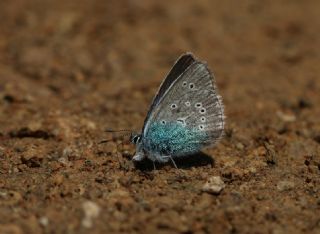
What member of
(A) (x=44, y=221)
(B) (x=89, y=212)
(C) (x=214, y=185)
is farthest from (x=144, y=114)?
(A) (x=44, y=221)

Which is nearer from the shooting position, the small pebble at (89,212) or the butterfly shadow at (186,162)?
the small pebble at (89,212)

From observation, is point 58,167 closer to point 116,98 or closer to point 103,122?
point 103,122

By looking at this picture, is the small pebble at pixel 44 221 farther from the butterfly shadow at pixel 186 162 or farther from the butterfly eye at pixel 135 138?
the butterfly eye at pixel 135 138

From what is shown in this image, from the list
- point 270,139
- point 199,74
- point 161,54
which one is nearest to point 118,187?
point 199,74

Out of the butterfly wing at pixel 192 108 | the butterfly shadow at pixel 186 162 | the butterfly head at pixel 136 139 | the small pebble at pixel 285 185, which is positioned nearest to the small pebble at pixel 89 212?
the butterfly shadow at pixel 186 162

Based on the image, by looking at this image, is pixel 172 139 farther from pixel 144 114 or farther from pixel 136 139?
pixel 144 114
